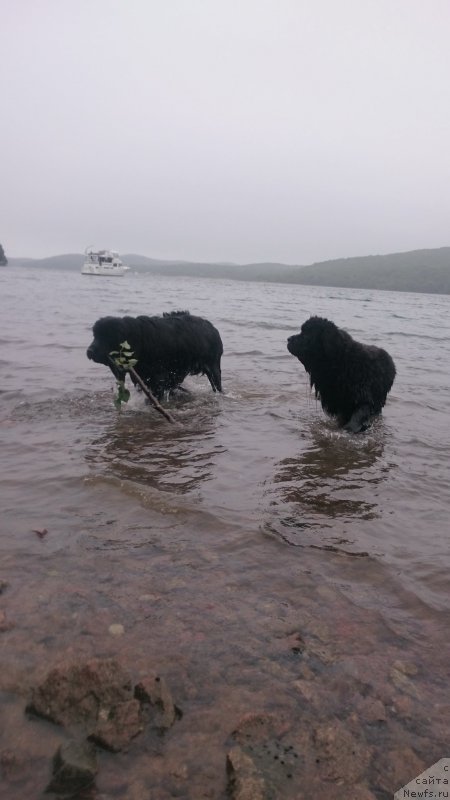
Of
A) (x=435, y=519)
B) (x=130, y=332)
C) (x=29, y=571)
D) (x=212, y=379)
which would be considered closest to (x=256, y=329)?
(x=212, y=379)

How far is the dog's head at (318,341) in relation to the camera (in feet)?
22.8

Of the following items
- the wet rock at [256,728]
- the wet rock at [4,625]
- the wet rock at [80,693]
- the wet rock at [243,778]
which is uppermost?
the wet rock at [80,693]

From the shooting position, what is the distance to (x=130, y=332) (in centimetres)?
774

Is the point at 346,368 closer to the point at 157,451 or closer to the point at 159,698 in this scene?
the point at 157,451

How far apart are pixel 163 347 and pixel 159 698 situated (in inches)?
252

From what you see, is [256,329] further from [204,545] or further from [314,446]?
[204,545]

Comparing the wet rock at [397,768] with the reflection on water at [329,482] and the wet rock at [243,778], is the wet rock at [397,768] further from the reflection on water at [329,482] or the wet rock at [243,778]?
the reflection on water at [329,482]

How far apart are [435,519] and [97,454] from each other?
343cm

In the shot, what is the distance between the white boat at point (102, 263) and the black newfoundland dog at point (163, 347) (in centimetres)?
9049

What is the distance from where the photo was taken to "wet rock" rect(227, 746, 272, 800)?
177 centimetres

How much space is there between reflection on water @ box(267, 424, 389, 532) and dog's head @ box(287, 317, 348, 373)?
44.9 inches

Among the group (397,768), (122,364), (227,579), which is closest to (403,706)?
(397,768)

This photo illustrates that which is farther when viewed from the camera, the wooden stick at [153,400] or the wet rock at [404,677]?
the wooden stick at [153,400]

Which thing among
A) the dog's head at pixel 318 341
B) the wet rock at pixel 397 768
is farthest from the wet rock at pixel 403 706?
the dog's head at pixel 318 341
